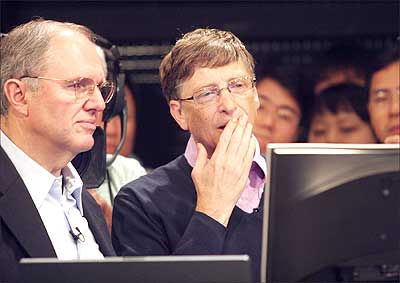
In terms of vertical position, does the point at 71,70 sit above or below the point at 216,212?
above

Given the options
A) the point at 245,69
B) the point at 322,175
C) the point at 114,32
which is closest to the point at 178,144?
the point at 114,32

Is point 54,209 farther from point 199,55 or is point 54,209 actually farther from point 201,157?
point 199,55

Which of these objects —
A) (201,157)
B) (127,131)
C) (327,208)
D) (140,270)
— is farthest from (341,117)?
(140,270)

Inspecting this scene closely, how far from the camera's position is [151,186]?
89.4 inches

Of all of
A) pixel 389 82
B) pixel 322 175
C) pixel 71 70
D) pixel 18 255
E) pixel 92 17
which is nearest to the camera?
pixel 322 175

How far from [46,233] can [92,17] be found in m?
1.62

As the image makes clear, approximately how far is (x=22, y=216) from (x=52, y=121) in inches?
9.0

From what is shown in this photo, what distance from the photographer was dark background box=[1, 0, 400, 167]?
3.57 metres

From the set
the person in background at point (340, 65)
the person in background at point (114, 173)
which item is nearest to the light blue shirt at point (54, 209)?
the person in background at point (114, 173)

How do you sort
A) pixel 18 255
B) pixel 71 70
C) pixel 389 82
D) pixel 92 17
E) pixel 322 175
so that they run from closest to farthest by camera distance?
pixel 322 175 → pixel 18 255 → pixel 71 70 → pixel 389 82 → pixel 92 17

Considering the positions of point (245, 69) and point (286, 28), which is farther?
point (286, 28)

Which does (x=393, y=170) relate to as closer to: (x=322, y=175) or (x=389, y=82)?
(x=322, y=175)

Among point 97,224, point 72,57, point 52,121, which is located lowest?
point 97,224

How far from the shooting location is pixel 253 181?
2336 millimetres
